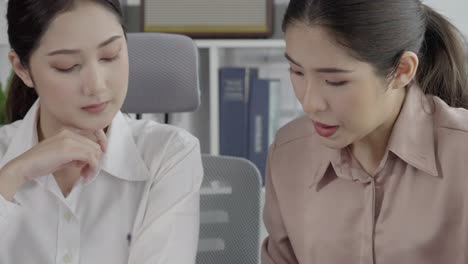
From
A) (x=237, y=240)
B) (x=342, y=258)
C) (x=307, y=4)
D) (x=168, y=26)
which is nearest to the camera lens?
(x=307, y=4)

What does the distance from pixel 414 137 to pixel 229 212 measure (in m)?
0.54

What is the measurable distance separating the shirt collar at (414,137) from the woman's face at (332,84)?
0.07m

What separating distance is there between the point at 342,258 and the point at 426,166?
23 cm

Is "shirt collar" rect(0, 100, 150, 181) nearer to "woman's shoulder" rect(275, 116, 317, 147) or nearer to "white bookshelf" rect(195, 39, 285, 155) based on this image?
"woman's shoulder" rect(275, 116, 317, 147)

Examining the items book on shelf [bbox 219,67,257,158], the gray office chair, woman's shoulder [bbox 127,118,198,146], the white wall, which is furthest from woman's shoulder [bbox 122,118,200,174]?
the white wall

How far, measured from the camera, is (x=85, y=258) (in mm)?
1354

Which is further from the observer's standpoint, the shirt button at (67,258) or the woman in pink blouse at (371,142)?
the shirt button at (67,258)

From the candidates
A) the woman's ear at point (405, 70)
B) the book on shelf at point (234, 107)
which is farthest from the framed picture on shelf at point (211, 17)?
the woman's ear at point (405, 70)

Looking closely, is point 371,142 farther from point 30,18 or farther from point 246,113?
point 246,113

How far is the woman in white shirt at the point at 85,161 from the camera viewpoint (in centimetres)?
129

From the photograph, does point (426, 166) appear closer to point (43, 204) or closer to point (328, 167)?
point (328, 167)

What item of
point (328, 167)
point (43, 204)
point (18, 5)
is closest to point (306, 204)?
point (328, 167)

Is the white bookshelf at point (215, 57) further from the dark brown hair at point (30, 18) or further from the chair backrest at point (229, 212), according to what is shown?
the dark brown hair at point (30, 18)

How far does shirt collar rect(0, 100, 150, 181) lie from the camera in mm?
1399
